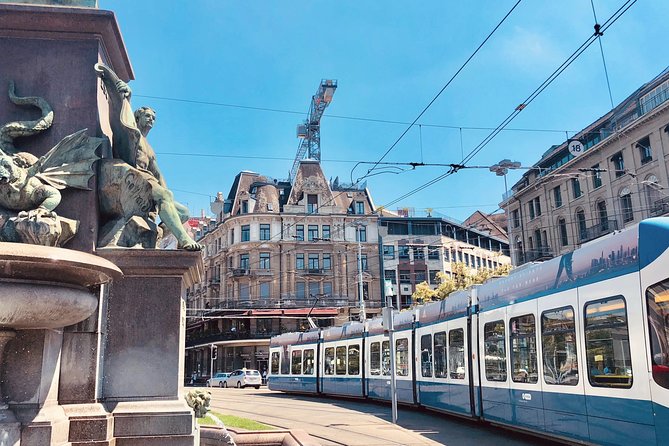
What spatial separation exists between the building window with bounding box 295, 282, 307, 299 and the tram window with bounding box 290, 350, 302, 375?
99.3 feet

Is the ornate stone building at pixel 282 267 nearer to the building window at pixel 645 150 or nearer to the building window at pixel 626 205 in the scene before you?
the building window at pixel 626 205

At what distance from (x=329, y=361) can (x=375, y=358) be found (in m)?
4.62

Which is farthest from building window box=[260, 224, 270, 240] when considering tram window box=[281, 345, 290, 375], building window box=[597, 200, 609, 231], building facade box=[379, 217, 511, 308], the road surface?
the road surface

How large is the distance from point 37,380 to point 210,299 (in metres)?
59.6

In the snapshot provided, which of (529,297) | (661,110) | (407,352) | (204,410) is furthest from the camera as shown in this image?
(661,110)

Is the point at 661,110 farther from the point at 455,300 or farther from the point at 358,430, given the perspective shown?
the point at 358,430

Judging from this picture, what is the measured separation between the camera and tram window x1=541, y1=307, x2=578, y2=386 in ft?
31.5

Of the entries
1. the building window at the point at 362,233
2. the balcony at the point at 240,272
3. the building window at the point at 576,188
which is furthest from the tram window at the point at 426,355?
the building window at the point at 362,233

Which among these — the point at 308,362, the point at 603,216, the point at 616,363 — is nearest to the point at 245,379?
the point at 308,362

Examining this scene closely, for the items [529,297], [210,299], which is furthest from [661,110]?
[210,299]

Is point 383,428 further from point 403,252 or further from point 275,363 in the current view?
point 403,252

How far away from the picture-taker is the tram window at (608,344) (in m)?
8.24

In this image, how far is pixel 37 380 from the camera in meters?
5.49

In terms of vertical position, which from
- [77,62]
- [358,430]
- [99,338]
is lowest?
[358,430]
